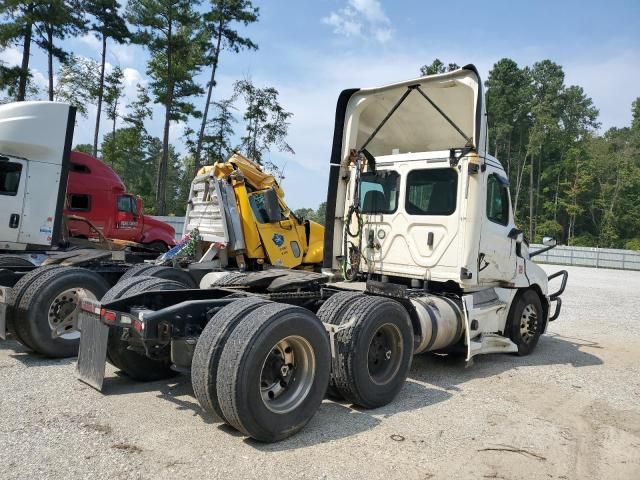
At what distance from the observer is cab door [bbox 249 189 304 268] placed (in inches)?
373

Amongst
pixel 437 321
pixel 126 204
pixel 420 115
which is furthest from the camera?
pixel 126 204

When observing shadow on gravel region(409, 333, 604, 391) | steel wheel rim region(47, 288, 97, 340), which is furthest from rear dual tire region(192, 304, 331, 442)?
steel wheel rim region(47, 288, 97, 340)

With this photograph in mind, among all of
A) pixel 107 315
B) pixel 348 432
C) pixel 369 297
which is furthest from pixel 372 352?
pixel 107 315

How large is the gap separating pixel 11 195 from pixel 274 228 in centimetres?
425

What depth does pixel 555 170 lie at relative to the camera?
6106 cm

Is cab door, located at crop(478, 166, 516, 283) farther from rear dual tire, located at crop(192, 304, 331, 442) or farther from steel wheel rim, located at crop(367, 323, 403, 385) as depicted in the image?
rear dual tire, located at crop(192, 304, 331, 442)

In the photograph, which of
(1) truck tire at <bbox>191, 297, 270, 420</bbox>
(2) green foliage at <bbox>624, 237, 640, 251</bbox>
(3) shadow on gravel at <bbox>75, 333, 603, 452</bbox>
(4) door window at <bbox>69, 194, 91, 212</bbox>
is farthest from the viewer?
(2) green foliage at <bbox>624, 237, 640, 251</bbox>

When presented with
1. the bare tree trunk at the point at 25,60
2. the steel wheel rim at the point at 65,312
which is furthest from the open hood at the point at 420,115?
the bare tree trunk at the point at 25,60

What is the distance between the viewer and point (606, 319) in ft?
38.4

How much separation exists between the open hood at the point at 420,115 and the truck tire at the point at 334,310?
96.0 inches

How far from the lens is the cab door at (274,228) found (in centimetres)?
948

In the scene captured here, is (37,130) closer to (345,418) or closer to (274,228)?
(274,228)

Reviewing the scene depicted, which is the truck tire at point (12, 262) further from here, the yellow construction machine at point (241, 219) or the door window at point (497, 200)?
the door window at point (497, 200)

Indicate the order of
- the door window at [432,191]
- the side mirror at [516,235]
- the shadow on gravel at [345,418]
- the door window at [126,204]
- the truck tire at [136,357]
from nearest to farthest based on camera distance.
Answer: the shadow on gravel at [345,418] → the truck tire at [136,357] → the door window at [432,191] → the side mirror at [516,235] → the door window at [126,204]
